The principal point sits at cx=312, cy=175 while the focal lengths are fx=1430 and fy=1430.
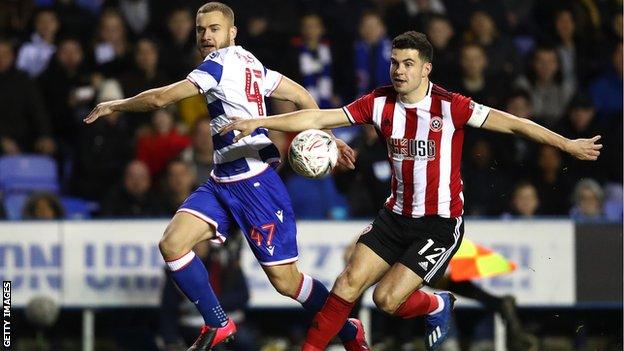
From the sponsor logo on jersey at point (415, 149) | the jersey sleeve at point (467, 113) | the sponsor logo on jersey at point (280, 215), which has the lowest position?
the sponsor logo on jersey at point (280, 215)

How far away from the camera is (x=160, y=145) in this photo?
43.6 feet

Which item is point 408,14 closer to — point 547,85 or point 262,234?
point 547,85

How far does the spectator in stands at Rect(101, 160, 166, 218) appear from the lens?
41.6ft

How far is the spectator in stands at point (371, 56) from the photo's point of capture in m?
14.1

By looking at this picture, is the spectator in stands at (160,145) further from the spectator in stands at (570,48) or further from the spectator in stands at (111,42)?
the spectator in stands at (570,48)

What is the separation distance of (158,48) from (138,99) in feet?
18.1

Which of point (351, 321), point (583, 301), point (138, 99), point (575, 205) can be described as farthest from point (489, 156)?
point (138, 99)

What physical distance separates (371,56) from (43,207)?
12.1 feet

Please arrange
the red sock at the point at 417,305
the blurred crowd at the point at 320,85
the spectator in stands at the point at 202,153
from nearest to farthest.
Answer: the red sock at the point at 417,305 < the blurred crowd at the point at 320,85 < the spectator in stands at the point at 202,153

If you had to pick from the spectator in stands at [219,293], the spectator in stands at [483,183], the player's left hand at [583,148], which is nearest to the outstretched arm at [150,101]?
the player's left hand at [583,148]

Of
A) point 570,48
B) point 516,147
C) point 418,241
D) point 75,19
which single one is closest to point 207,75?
point 418,241

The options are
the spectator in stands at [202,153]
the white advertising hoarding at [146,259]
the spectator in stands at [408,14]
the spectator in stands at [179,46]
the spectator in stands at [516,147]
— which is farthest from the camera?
the spectator in stands at [408,14]

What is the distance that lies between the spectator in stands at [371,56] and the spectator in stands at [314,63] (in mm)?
312

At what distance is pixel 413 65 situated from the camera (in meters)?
Answer: 8.93
